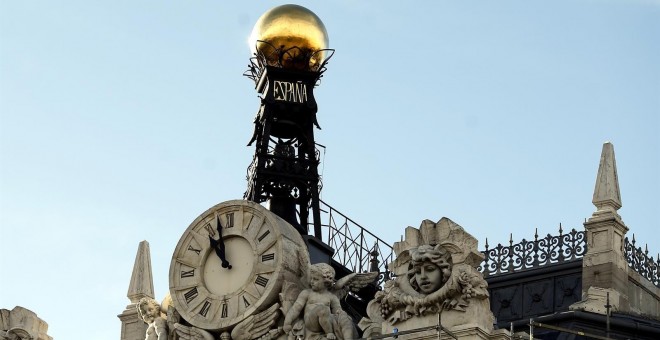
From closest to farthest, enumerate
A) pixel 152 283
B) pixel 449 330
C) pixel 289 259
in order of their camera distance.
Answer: pixel 449 330, pixel 289 259, pixel 152 283

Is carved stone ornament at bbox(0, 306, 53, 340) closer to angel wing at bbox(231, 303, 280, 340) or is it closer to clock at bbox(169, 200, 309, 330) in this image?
clock at bbox(169, 200, 309, 330)

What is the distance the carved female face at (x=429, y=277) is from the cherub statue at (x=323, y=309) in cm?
146

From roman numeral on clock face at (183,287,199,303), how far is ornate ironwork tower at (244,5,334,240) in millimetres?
3637

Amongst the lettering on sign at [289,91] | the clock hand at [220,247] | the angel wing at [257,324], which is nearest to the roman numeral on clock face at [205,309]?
the clock hand at [220,247]

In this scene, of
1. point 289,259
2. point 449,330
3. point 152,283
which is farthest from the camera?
point 152,283

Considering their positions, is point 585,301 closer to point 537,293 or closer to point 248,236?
point 537,293

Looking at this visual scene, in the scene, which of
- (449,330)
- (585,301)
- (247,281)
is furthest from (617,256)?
(247,281)

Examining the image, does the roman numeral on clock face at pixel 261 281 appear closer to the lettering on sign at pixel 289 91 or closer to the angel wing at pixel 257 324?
the angel wing at pixel 257 324

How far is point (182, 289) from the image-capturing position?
123 feet

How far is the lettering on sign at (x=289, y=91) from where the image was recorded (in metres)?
41.3

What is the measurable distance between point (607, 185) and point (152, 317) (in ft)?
25.2

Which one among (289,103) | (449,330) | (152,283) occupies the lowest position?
(449,330)

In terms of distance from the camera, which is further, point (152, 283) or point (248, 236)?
point (152, 283)

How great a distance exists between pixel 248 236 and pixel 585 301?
A: 5293 mm
